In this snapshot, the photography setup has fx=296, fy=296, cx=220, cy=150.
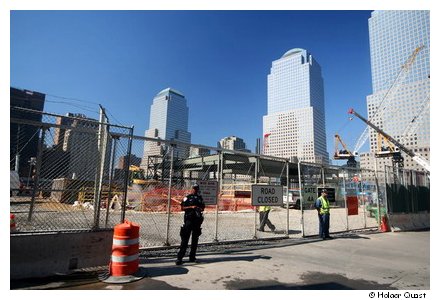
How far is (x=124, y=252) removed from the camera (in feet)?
18.9

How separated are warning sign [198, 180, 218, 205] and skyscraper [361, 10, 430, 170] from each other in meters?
69.5

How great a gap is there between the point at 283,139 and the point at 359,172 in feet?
527

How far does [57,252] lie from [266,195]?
6.89m

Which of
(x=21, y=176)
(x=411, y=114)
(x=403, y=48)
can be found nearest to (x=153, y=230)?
(x=21, y=176)

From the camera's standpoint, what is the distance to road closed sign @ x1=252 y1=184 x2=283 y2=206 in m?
10.3

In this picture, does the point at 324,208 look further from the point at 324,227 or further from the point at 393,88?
the point at 393,88

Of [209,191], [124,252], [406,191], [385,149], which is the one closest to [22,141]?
[124,252]

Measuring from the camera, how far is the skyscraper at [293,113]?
169m

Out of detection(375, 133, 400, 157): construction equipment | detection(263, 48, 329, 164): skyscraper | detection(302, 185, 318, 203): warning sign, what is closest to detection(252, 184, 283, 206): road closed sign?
detection(302, 185, 318, 203): warning sign

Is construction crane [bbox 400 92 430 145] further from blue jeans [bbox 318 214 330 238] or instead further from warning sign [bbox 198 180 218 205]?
warning sign [bbox 198 180 218 205]

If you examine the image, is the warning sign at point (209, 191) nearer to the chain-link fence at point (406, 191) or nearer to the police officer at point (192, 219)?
the police officer at point (192, 219)

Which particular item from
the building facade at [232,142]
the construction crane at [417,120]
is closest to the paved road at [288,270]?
the construction crane at [417,120]
